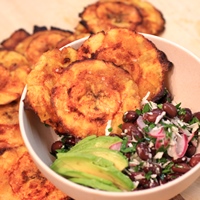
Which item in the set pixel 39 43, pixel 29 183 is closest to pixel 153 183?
pixel 29 183

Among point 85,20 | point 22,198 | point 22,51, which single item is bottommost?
point 22,198

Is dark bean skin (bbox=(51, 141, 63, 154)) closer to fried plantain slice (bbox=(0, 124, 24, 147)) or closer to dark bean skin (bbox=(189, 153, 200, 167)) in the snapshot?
fried plantain slice (bbox=(0, 124, 24, 147))

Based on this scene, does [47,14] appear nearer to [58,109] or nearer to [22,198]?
[58,109]

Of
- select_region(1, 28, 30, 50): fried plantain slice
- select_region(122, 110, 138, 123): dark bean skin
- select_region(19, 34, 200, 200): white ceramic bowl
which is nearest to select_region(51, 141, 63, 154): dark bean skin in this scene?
select_region(19, 34, 200, 200): white ceramic bowl

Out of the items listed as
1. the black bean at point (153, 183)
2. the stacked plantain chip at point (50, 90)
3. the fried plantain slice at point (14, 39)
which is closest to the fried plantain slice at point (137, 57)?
the stacked plantain chip at point (50, 90)

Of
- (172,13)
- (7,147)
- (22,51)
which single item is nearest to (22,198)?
(7,147)
